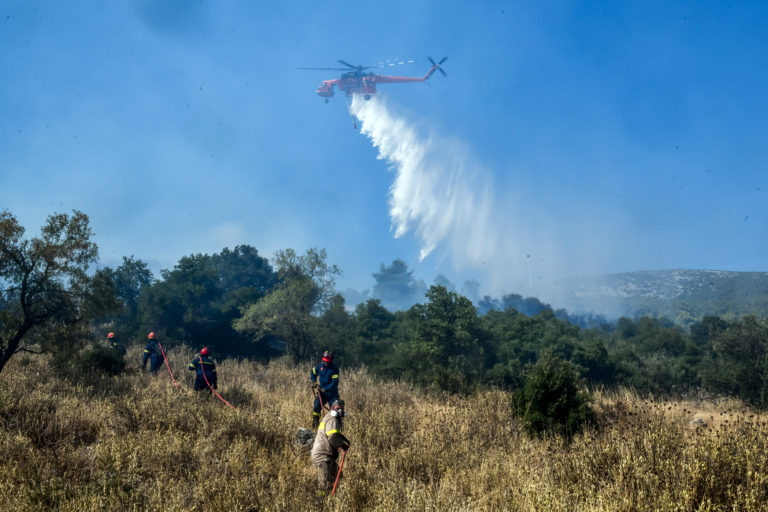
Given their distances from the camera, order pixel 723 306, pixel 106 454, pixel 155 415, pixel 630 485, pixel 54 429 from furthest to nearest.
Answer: pixel 723 306
pixel 155 415
pixel 54 429
pixel 106 454
pixel 630 485

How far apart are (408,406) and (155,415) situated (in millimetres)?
6847

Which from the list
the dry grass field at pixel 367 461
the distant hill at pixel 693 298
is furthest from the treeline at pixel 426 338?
the distant hill at pixel 693 298

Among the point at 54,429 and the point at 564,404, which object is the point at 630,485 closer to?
the point at 564,404

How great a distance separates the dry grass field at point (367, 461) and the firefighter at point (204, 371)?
129 cm

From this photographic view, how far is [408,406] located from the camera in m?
12.6

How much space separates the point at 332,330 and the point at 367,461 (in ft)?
72.8

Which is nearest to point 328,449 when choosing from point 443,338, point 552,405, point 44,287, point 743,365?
point 552,405

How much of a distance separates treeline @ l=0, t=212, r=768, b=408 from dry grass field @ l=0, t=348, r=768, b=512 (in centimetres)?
304

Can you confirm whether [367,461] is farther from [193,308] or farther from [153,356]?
[193,308]

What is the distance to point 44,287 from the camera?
13.1 m

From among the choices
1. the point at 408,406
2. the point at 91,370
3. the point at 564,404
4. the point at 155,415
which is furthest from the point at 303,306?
the point at 564,404

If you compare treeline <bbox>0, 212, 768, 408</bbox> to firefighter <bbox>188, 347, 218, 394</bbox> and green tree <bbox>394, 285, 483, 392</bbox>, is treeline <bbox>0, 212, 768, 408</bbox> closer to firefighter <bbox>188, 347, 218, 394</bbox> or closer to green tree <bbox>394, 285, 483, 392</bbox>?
green tree <bbox>394, 285, 483, 392</bbox>

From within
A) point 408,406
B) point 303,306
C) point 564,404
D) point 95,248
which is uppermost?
point 95,248

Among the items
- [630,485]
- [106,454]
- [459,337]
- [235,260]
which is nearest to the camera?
[630,485]
